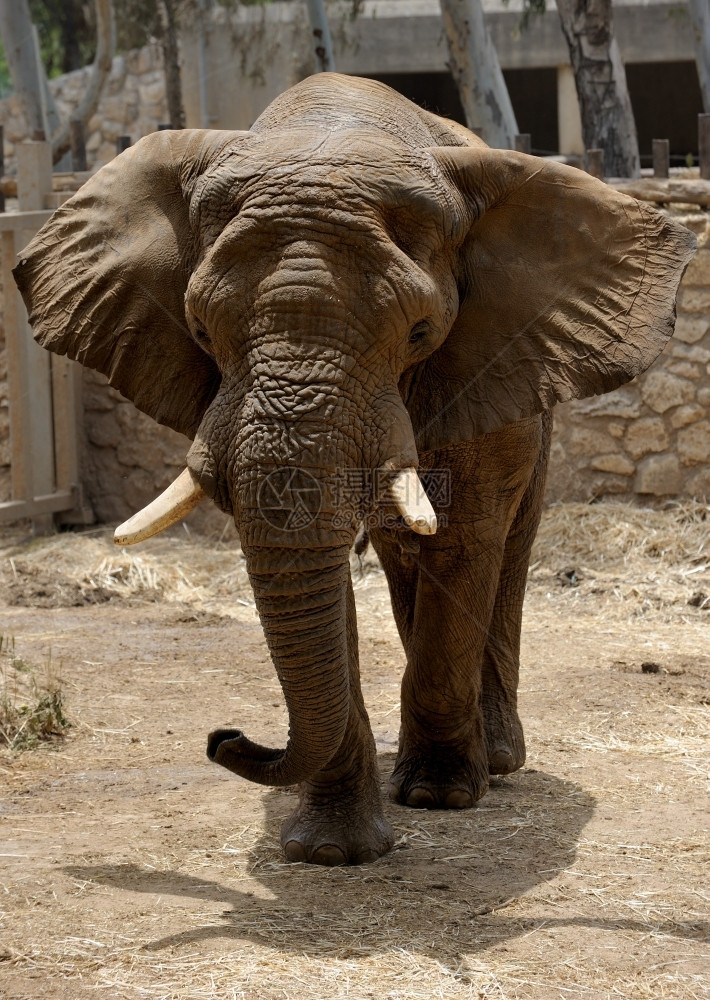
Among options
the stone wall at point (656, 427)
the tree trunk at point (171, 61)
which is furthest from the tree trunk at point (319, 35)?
the stone wall at point (656, 427)

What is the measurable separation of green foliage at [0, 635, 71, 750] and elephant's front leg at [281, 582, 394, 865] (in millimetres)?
1674

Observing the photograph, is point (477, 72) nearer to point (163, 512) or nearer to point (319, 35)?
point (319, 35)

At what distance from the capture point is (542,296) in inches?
168

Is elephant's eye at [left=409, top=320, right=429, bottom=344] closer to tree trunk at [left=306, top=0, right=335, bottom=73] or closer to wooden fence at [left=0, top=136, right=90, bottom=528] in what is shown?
wooden fence at [left=0, top=136, right=90, bottom=528]

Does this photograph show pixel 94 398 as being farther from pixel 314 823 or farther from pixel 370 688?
Answer: pixel 314 823

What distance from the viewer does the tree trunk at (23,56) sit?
14742 mm

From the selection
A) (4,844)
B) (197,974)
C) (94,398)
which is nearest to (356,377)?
(197,974)

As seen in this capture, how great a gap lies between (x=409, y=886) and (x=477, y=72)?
9.29 meters

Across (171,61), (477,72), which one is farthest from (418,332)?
(171,61)

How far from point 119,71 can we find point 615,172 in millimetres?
11591

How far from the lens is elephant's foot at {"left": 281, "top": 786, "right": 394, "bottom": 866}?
14.3ft

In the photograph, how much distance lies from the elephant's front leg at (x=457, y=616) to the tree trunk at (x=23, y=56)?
37.5 ft

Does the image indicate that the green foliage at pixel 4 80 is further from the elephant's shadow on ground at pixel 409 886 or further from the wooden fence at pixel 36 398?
the elephant's shadow on ground at pixel 409 886

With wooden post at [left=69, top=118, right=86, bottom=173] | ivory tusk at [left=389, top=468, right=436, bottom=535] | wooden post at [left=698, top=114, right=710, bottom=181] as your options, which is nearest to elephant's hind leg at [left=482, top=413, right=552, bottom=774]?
ivory tusk at [left=389, top=468, right=436, bottom=535]
